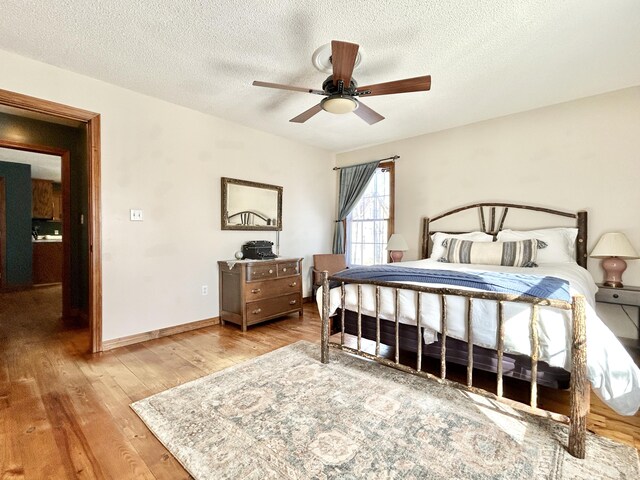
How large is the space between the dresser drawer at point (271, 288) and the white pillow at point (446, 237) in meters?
1.77

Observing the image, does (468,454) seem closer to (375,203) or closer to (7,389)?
(7,389)

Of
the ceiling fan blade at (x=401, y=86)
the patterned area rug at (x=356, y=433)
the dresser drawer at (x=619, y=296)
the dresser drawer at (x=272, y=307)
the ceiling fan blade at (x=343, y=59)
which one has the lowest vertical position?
the patterned area rug at (x=356, y=433)

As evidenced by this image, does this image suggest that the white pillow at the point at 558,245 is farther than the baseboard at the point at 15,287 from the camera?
No

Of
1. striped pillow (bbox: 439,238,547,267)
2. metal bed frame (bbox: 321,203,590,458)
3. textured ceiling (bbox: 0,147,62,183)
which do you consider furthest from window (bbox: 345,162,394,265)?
textured ceiling (bbox: 0,147,62,183)

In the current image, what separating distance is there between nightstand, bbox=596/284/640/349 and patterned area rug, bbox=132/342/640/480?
1710 millimetres

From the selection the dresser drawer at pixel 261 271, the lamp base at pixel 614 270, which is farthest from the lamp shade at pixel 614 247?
the dresser drawer at pixel 261 271

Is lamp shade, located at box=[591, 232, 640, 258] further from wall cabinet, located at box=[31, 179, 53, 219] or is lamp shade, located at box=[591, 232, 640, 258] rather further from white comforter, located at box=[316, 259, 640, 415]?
wall cabinet, located at box=[31, 179, 53, 219]

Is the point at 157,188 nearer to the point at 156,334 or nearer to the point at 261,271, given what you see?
the point at 261,271

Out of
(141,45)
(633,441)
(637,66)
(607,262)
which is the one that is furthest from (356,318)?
(637,66)

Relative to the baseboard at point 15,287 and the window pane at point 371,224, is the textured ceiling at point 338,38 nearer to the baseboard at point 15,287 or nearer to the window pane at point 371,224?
the window pane at point 371,224

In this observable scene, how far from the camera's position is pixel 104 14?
193cm

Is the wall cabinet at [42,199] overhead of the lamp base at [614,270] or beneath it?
overhead

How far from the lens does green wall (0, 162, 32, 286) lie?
555cm

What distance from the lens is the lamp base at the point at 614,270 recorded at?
279 centimetres
